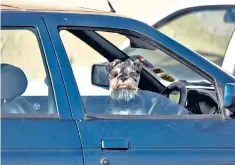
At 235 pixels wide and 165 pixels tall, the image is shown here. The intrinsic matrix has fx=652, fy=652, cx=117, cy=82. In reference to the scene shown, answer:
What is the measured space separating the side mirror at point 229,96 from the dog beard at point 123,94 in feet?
1.89

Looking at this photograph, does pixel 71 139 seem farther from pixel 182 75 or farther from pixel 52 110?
pixel 182 75

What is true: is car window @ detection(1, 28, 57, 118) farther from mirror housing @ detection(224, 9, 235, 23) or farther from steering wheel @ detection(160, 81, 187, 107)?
mirror housing @ detection(224, 9, 235, 23)

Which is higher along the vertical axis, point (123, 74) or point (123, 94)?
point (123, 74)

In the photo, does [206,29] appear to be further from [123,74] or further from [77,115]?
[77,115]

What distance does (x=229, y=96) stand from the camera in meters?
3.58

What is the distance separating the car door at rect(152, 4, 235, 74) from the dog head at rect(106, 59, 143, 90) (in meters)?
2.63

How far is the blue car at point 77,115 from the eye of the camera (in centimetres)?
330

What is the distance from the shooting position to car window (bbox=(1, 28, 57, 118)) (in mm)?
3465

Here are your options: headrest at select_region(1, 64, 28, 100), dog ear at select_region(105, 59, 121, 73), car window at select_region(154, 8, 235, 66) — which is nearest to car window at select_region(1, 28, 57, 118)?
headrest at select_region(1, 64, 28, 100)

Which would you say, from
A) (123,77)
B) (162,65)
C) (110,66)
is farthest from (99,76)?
(162,65)

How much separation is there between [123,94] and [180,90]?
1.87ft

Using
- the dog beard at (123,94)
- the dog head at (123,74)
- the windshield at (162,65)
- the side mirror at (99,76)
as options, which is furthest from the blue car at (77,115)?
the windshield at (162,65)

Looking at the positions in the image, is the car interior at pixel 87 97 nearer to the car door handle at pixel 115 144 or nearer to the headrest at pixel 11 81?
the headrest at pixel 11 81

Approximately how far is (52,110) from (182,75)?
2.83 meters
